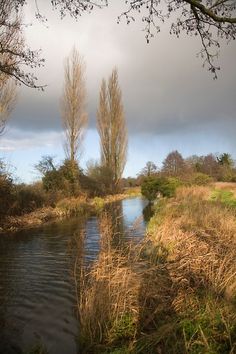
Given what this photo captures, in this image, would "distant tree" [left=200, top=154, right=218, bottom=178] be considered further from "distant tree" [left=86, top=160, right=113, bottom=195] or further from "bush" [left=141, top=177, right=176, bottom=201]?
"bush" [left=141, top=177, right=176, bottom=201]

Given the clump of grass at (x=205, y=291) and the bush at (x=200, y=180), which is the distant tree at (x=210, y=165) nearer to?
the bush at (x=200, y=180)

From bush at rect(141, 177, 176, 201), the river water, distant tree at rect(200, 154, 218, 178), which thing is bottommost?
the river water

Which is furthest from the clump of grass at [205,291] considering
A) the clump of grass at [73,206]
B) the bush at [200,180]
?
the bush at [200,180]

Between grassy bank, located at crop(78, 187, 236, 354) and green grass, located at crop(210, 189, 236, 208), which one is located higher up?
green grass, located at crop(210, 189, 236, 208)

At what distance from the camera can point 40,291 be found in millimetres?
8211

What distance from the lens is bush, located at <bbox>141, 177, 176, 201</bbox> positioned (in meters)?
27.6

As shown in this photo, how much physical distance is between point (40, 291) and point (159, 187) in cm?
2060

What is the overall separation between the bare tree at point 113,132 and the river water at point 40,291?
91.4 feet

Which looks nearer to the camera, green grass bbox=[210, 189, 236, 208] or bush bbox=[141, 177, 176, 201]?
green grass bbox=[210, 189, 236, 208]

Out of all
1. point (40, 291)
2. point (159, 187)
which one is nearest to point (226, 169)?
point (159, 187)

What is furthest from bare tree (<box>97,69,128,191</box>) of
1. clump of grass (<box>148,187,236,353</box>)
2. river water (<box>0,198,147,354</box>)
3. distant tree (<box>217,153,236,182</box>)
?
clump of grass (<box>148,187,236,353</box>)

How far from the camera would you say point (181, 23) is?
17.6ft

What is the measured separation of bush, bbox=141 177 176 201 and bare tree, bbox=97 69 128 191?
12030 millimetres

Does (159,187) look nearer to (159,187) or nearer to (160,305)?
(159,187)
